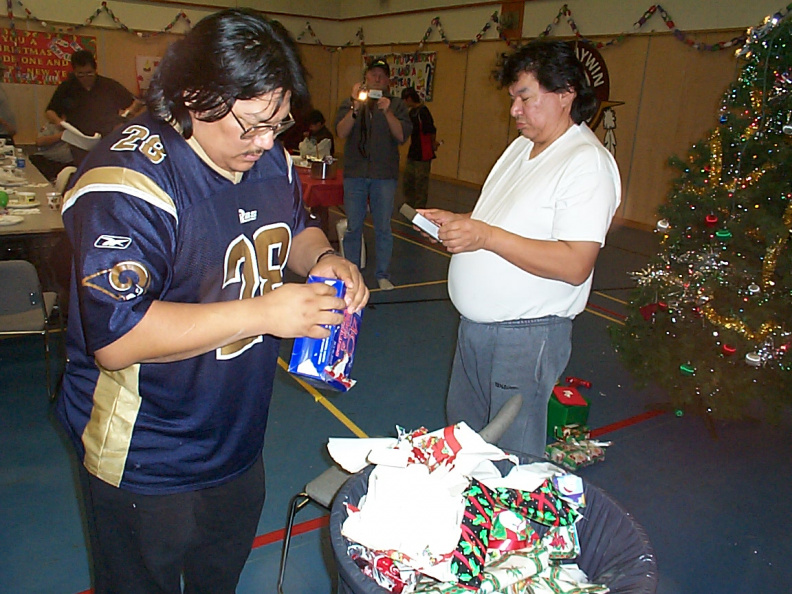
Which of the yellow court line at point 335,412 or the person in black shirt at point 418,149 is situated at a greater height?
the person in black shirt at point 418,149

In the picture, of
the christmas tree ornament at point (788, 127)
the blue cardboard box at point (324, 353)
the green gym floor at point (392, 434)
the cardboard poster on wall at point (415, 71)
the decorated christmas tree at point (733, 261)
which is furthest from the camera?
the cardboard poster on wall at point (415, 71)

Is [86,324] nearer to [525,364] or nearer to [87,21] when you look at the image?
[525,364]

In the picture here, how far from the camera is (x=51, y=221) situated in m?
3.85

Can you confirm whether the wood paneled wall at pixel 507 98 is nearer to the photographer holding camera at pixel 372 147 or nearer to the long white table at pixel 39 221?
the photographer holding camera at pixel 372 147

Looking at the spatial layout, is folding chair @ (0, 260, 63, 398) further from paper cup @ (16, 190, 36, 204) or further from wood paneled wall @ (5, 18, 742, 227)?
wood paneled wall @ (5, 18, 742, 227)

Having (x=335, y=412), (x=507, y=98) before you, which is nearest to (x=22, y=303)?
(x=335, y=412)

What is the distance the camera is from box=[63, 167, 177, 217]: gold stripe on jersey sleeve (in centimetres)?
100

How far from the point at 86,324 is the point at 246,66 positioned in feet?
1.65

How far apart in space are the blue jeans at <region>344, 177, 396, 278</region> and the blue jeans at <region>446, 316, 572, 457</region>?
3.56 metres

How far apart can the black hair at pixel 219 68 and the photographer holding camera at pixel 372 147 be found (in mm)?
4307

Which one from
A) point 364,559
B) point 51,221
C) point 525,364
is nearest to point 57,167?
point 51,221

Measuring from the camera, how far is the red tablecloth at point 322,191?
6121 millimetres

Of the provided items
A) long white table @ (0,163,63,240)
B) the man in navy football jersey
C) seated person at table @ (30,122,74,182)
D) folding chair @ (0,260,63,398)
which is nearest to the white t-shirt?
the man in navy football jersey

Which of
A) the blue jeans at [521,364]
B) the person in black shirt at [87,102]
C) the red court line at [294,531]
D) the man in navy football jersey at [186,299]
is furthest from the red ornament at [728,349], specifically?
the person in black shirt at [87,102]
